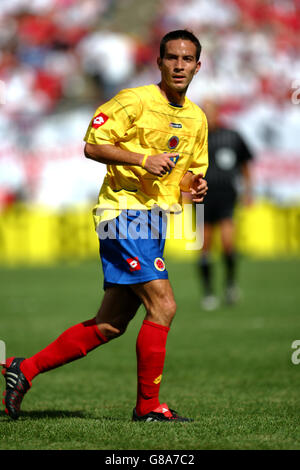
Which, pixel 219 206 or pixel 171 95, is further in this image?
pixel 219 206

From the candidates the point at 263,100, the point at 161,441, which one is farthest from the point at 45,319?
the point at 263,100

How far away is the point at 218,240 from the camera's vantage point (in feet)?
56.9

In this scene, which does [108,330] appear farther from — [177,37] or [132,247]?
[177,37]

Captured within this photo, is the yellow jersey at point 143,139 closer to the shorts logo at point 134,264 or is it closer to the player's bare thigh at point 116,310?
the shorts logo at point 134,264

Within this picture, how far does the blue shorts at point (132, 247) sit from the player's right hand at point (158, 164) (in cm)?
38

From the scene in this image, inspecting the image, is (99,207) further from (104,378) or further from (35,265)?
(35,265)

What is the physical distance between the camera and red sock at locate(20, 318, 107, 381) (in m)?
4.34

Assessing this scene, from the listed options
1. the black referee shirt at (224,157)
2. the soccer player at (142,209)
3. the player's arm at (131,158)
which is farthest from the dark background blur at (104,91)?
the player's arm at (131,158)

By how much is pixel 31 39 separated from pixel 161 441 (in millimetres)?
23985

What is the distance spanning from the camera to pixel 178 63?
4137 millimetres

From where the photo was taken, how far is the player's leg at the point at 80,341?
169 inches

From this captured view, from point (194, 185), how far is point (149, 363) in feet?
3.13

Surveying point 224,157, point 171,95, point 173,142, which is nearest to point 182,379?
point 173,142

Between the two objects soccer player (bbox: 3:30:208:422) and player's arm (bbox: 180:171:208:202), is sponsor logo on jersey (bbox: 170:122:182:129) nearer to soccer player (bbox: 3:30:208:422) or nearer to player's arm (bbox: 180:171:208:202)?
soccer player (bbox: 3:30:208:422)
